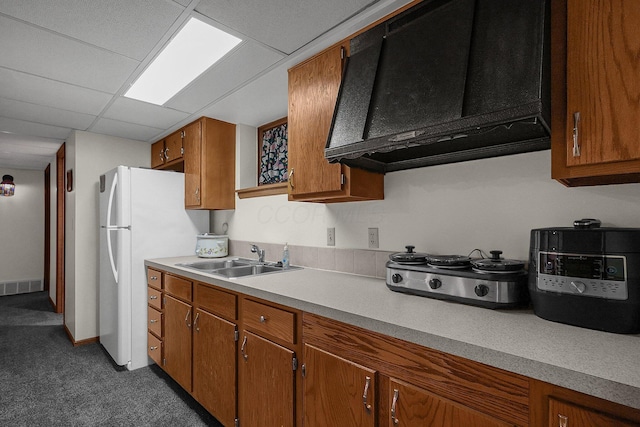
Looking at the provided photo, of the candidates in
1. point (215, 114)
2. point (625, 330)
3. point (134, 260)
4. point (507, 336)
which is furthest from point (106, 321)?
point (625, 330)

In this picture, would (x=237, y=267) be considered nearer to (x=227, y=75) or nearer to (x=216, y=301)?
(x=216, y=301)

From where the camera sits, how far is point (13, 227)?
567 cm

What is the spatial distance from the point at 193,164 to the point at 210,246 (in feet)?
2.49

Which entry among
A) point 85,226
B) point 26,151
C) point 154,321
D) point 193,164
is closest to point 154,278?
point 154,321

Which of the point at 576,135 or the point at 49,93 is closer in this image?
the point at 576,135

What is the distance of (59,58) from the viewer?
191 cm

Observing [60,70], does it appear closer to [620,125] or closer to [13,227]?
[620,125]

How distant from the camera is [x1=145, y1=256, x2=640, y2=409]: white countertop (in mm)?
712

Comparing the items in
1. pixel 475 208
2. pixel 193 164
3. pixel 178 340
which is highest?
pixel 193 164

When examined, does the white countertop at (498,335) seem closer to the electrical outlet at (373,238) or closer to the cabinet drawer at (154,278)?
the electrical outlet at (373,238)

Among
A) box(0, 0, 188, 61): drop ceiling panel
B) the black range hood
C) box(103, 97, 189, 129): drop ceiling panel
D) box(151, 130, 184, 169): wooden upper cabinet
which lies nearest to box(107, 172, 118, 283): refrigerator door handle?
box(103, 97, 189, 129): drop ceiling panel

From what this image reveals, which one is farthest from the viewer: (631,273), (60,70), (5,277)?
(5,277)

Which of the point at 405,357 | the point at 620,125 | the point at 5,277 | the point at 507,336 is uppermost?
the point at 620,125

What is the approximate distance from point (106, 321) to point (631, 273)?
3617mm
